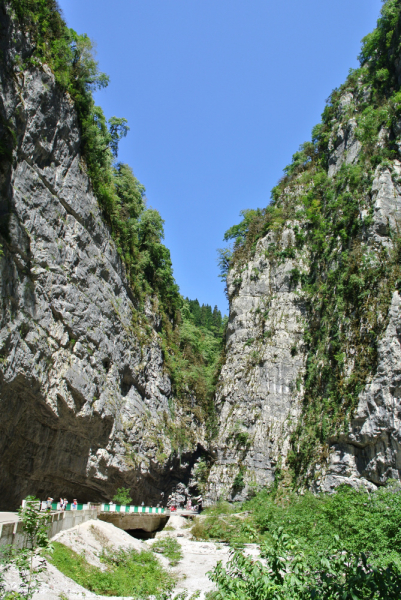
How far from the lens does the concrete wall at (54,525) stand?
10.1 meters

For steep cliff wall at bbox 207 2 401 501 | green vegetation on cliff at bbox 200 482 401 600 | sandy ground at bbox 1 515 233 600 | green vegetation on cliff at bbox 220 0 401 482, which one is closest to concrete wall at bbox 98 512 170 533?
sandy ground at bbox 1 515 233 600

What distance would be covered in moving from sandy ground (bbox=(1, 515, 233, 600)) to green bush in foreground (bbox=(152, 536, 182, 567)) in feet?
1.01

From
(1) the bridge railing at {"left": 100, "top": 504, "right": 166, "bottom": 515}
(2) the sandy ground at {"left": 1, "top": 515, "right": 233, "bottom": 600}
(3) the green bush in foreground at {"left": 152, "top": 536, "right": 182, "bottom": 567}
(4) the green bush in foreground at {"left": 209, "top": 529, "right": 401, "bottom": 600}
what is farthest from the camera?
(1) the bridge railing at {"left": 100, "top": 504, "right": 166, "bottom": 515}

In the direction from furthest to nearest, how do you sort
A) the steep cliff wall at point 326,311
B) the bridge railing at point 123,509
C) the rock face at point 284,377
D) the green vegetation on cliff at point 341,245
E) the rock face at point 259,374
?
the rock face at point 259,374
the green vegetation on cliff at point 341,245
the steep cliff wall at point 326,311
the bridge railing at point 123,509
the rock face at point 284,377

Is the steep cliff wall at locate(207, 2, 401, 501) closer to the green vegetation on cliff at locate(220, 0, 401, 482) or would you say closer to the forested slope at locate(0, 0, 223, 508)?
the green vegetation on cliff at locate(220, 0, 401, 482)

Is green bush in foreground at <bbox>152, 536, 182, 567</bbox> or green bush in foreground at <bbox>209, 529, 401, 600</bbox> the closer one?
green bush in foreground at <bbox>209, 529, 401, 600</bbox>

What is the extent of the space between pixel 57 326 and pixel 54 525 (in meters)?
10.3

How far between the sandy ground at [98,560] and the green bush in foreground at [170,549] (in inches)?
12.1

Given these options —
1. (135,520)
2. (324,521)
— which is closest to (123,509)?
(135,520)

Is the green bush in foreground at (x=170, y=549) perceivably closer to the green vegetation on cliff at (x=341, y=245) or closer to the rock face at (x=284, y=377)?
the rock face at (x=284, y=377)

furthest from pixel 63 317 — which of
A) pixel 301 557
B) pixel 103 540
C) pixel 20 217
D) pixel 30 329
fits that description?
pixel 301 557

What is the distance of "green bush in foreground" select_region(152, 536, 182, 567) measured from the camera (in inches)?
818

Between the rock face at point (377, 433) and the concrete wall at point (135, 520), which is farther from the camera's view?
the concrete wall at point (135, 520)

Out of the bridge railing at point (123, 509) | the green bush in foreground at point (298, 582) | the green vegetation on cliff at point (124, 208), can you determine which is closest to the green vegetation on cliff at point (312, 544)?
the green bush in foreground at point (298, 582)
